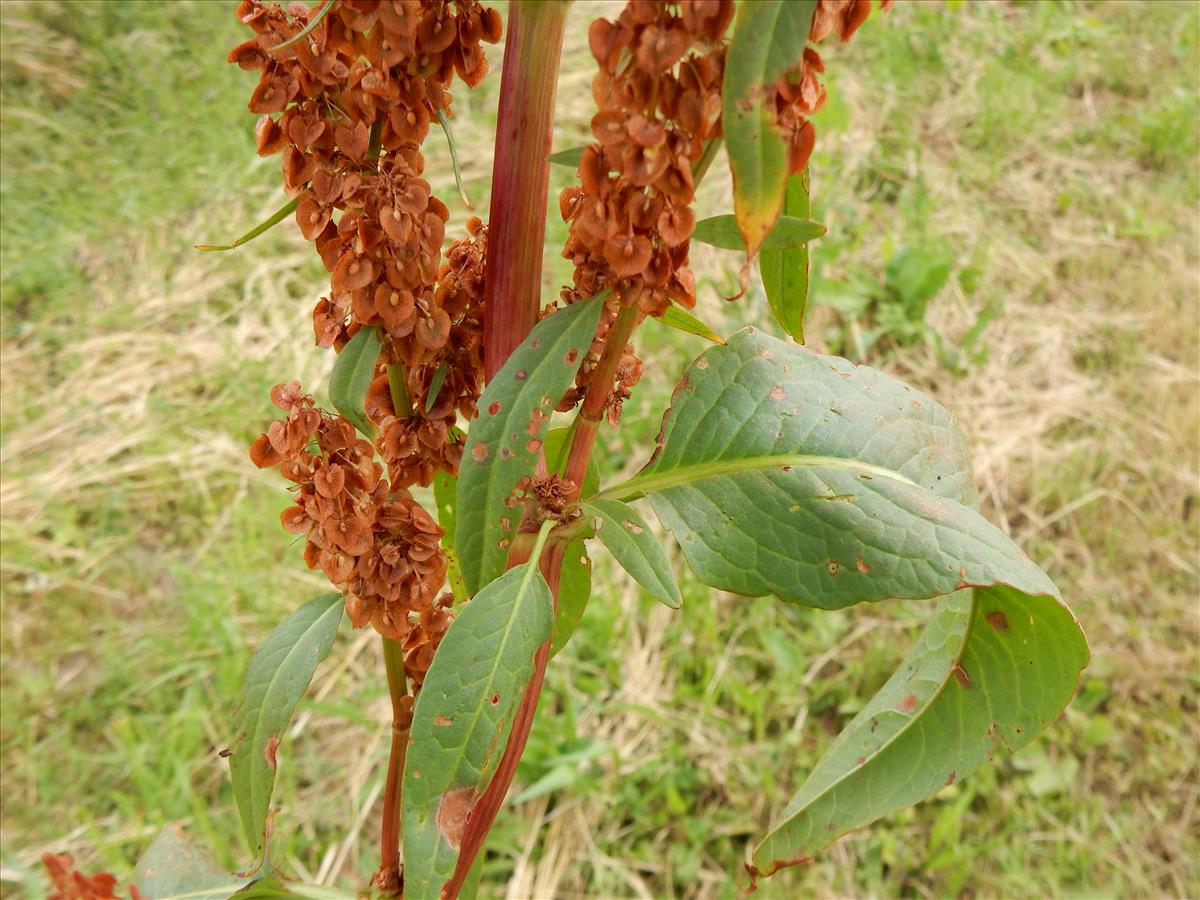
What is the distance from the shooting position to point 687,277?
0.53 m

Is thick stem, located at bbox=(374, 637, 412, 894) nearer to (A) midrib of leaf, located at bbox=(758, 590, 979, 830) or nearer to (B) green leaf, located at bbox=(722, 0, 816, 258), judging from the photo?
(A) midrib of leaf, located at bbox=(758, 590, 979, 830)

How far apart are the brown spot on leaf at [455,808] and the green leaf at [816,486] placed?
0.17 m

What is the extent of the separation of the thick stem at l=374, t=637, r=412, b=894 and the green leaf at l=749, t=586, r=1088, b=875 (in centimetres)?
25

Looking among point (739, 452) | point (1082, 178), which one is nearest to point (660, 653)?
point (739, 452)

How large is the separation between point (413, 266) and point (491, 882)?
139 cm

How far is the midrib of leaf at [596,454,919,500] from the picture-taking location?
636 millimetres

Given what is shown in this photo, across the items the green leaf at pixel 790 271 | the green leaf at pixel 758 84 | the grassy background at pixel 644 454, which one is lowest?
the grassy background at pixel 644 454

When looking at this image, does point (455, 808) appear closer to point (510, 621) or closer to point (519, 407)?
point (510, 621)

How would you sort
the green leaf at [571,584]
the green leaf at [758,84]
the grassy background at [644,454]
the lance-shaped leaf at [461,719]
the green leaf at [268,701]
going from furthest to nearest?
the grassy background at [644,454], the green leaf at [571,584], the green leaf at [268,701], the lance-shaped leaf at [461,719], the green leaf at [758,84]

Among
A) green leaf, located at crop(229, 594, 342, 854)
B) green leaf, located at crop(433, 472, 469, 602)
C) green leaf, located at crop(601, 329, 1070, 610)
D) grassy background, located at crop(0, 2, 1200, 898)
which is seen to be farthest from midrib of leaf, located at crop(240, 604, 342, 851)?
grassy background, located at crop(0, 2, 1200, 898)

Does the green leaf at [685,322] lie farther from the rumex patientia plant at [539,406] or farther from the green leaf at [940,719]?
the green leaf at [940,719]

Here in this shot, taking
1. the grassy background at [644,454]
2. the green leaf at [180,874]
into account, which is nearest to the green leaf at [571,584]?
the green leaf at [180,874]

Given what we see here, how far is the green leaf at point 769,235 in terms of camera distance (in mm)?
521

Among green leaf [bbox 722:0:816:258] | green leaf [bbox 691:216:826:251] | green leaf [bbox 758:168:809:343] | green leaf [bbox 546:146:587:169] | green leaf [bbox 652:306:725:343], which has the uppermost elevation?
green leaf [bbox 722:0:816:258]
